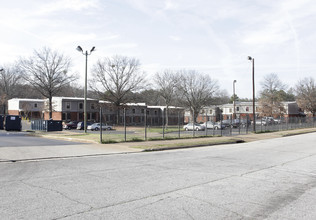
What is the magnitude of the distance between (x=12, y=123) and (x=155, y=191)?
115ft

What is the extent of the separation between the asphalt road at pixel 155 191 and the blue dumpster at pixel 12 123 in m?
28.8

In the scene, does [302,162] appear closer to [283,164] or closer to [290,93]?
[283,164]

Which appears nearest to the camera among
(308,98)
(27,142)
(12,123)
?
(27,142)

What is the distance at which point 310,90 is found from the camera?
9194 centimetres

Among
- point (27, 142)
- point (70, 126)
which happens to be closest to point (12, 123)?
point (70, 126)

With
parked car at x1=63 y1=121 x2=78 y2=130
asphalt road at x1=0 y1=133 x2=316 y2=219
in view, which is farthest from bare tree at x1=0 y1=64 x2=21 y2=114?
asphalt road at x1=0 y1=133 x2=316 y2=219

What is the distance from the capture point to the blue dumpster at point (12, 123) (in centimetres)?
3759

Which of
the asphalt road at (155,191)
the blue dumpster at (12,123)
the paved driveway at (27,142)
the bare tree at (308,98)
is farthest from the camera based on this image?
the bare tree at (308,98)

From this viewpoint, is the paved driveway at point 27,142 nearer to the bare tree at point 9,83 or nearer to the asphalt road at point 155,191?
the asphalt road at point 155,191

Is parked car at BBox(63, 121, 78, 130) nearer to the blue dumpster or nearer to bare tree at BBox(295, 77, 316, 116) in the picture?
the blue dumpster

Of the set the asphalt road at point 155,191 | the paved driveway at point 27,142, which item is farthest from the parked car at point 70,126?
the asphalt road at point 155,191

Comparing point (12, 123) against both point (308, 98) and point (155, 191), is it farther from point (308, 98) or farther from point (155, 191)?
point (308, 98)

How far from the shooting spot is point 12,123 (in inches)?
1491

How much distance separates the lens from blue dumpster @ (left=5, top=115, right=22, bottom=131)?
3759 cm
